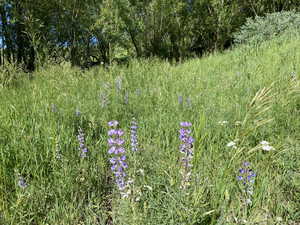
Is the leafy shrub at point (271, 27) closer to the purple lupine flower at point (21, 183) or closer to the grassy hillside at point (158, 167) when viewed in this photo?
the grassy hillside at point (158, 167)

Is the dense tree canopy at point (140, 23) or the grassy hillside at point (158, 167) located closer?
the grassy hillside at point (158, 167)

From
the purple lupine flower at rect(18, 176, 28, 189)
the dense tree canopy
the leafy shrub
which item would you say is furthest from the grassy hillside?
the dense tree canopy

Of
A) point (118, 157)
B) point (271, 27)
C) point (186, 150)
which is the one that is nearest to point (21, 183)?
point (118, 157)

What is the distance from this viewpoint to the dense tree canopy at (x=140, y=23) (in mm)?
8242

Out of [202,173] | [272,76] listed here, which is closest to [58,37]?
[272,76]

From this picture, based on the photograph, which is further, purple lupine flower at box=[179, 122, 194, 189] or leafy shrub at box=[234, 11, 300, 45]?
leafy shrub at box=[234, 11, 300, 45]

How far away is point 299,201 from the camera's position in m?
1.31

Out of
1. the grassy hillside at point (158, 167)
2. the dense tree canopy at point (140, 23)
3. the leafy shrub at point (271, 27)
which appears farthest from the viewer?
the dense tree canopy at point (140, 23)

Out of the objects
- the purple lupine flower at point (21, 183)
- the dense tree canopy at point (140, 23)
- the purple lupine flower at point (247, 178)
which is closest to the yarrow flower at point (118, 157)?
the purple lupine flower at point (21, 183)

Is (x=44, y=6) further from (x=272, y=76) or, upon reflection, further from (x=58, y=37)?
(x=272, y=76)

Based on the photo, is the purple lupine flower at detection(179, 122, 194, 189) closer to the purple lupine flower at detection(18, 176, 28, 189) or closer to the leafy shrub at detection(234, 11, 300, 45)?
the purple lupine flower at detection(18, 176, 28, 189)

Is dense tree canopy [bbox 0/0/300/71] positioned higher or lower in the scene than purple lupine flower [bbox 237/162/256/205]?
higher

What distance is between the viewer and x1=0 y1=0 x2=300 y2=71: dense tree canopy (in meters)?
8.24

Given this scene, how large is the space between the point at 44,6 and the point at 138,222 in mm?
10477
